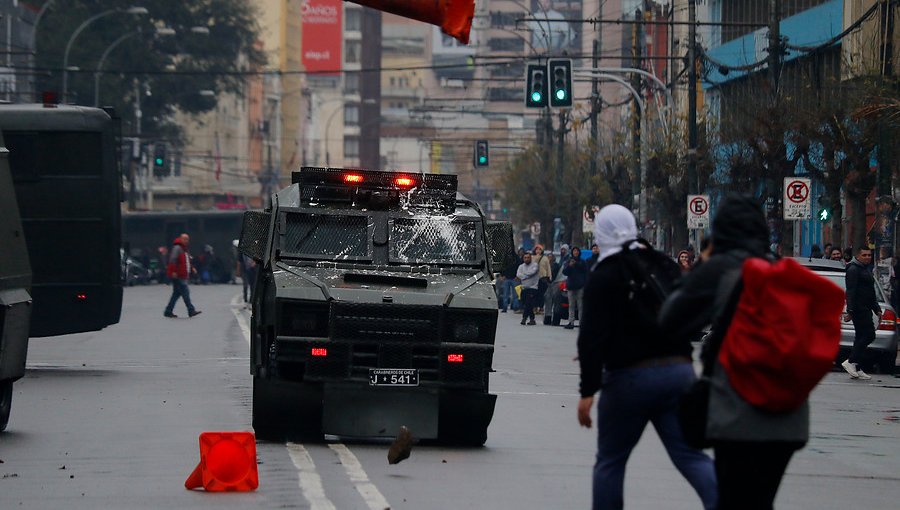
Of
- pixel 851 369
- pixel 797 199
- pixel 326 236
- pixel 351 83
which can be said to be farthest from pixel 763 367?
pixel 351 83

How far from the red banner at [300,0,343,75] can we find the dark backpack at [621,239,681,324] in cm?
17052

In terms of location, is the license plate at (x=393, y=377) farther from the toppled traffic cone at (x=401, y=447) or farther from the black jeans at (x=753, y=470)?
Result: the black jeans at (x=753, y=470)

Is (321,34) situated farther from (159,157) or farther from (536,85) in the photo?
(536,85)

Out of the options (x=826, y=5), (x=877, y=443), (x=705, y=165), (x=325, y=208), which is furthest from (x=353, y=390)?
(x=826, y=5)

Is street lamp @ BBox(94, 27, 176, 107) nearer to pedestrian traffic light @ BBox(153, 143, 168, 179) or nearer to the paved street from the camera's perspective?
pedestrian traffic light @ BBox(153, 143, 168, 179)

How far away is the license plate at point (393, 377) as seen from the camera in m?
13.8

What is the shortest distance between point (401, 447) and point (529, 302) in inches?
1189

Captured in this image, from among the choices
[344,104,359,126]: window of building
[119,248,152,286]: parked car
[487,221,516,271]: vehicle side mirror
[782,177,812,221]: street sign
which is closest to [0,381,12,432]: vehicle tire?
[487,221,516,271]: vehicle side mirror

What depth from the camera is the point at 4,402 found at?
15445 millimetres

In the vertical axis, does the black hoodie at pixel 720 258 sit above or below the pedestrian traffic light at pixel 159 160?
below

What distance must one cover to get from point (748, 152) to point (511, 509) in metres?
33.0

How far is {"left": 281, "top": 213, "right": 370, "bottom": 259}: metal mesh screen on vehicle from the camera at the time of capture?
14805mm

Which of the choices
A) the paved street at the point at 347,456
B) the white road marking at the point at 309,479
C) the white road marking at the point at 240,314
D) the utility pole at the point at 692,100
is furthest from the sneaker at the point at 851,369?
the utility pole at the point at 692,100

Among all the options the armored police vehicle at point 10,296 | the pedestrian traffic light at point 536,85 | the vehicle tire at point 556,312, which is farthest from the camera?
the vehicle tire at point 556,312
